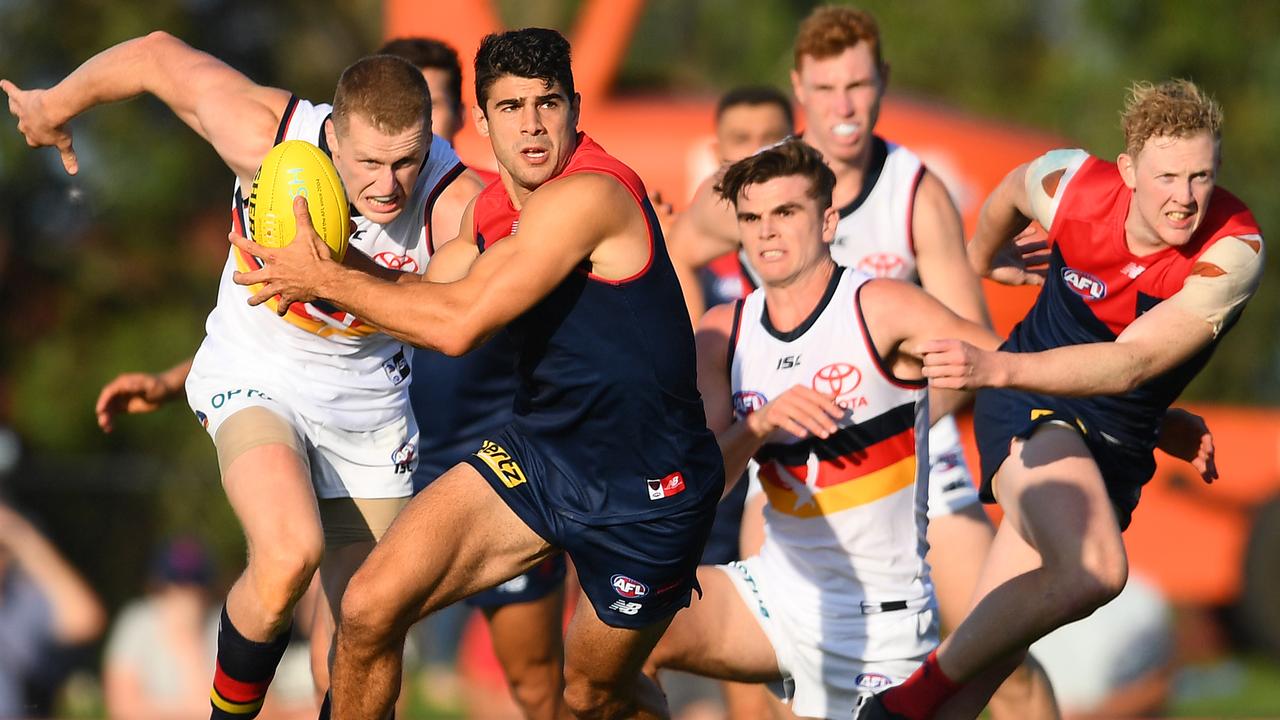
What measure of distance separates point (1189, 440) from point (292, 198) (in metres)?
3.47

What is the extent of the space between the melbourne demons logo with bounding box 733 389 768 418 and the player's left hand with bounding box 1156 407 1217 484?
1.52 m

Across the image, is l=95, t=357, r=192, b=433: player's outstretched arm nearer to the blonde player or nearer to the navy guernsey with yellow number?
the blonde player

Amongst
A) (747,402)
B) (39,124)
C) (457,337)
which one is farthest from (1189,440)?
(39,124)

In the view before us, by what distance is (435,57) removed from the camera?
7160mm

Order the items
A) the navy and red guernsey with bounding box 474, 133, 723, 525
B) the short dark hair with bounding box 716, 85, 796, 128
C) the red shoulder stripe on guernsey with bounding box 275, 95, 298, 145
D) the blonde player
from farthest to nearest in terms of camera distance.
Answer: the short dark hair with bounding box 716, 85, 796, 128
the red shoulder stripe on guernsey with bounding box 275, 95, 298, 145
the blonde player
the navy and red guernsey with bounding box 474, 133, 723, 525

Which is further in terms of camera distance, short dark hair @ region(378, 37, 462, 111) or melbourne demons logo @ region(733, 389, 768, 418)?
short dark hair @ region(378, 37, 462, 111)

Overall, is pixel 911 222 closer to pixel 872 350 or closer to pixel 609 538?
pixel 872 350

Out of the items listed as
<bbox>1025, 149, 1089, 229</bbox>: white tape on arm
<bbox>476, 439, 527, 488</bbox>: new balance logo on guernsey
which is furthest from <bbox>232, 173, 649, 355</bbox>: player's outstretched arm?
<bbox>1025, 149, 1089, 229</bbox>: white tape on arm

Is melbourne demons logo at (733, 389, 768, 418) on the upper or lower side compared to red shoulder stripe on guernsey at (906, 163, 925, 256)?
lower

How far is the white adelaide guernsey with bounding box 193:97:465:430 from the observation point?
5.68 m

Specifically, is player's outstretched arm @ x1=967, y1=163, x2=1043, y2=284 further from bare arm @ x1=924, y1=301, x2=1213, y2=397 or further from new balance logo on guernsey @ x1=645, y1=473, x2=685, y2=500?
new balance logo on guernsey @ x1=645, y1=473, x2=685, y2=500

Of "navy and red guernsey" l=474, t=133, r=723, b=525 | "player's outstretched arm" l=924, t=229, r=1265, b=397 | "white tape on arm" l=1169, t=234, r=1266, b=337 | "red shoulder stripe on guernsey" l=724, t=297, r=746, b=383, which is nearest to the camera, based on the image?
"navy and red guernsey" l=474, t=133, r=723, b=525

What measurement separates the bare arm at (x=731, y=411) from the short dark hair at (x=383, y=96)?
4.47ft

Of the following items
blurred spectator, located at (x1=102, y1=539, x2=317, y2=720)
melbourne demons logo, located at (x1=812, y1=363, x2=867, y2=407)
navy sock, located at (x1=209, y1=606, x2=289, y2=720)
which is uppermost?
melbourne demons logo, located at (x1=812, y1=363, x2=867, y2=407)
